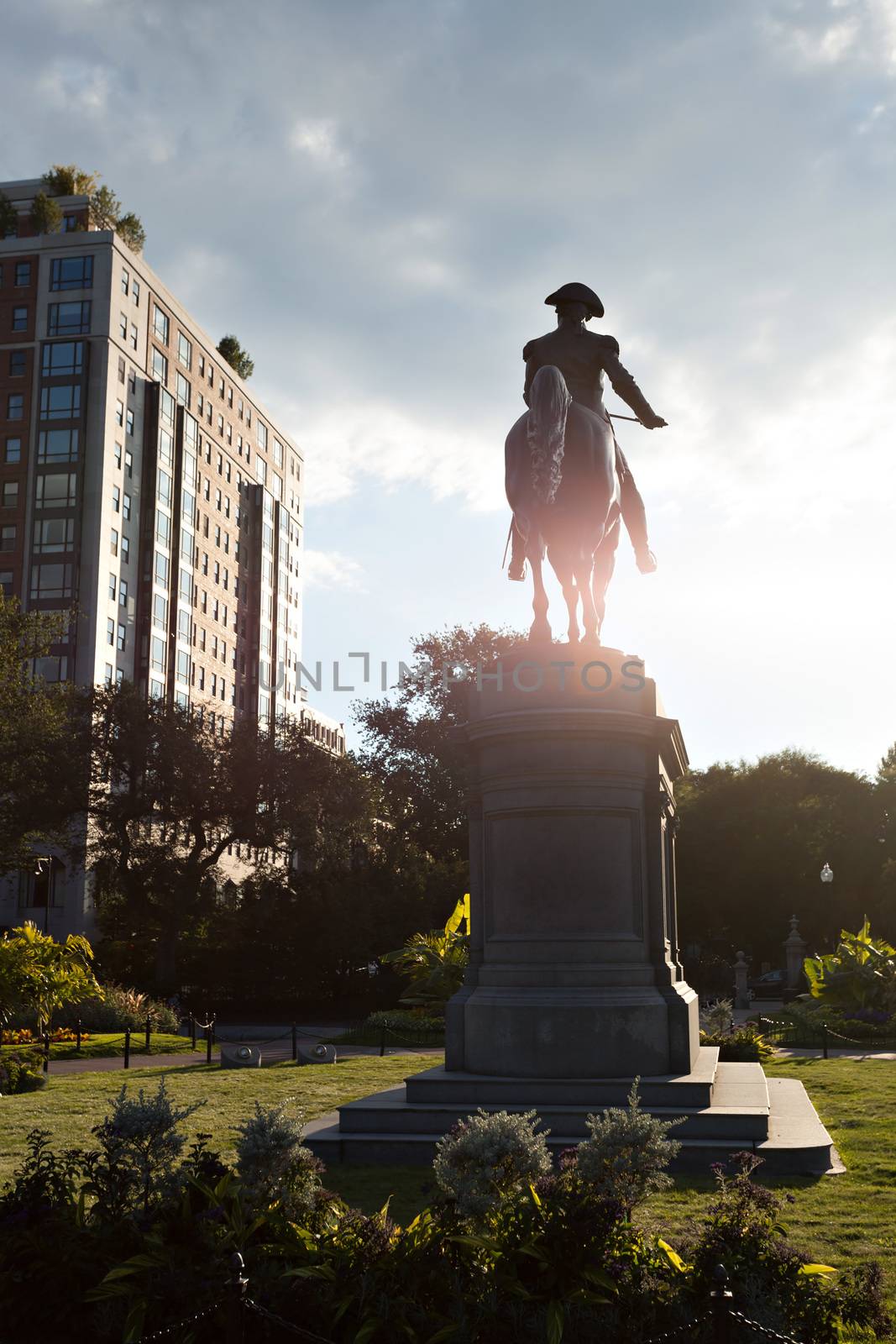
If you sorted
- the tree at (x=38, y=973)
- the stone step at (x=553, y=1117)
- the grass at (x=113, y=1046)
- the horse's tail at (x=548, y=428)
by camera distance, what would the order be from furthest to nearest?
the grass at (x=113, y=1046)
the tree at (x=38, y=973)
the horse's tail at (x=548, y=428)
the stone step at (x=553, y=1117)

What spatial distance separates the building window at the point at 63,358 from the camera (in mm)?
70188

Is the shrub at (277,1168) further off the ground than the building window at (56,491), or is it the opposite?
the building window at (56,491)

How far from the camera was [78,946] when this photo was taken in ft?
64.8

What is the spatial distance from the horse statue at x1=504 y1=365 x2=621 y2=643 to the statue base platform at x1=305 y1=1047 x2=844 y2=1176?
4.61 m

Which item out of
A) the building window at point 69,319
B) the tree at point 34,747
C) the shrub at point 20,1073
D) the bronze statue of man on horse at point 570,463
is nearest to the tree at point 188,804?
the tree at point 34,747

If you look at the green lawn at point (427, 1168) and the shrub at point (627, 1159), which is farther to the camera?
the green lawn at point (427, 1168)

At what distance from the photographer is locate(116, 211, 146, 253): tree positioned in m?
77.2

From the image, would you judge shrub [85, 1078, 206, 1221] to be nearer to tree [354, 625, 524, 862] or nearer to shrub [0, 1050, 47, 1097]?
shrub [0, 1050, 47, 1097]

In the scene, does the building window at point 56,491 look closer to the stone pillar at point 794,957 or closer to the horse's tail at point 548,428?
the stone pillar at point 794,957

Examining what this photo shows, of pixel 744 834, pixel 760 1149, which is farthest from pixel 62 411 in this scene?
pixel 760 1149

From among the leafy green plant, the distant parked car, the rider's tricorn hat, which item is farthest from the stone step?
the distant parked car

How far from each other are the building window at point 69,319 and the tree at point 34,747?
28434mm

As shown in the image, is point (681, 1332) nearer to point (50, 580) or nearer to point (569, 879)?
point (569, 879)

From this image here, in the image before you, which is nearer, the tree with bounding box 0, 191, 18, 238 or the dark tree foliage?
the dark tree foliage
